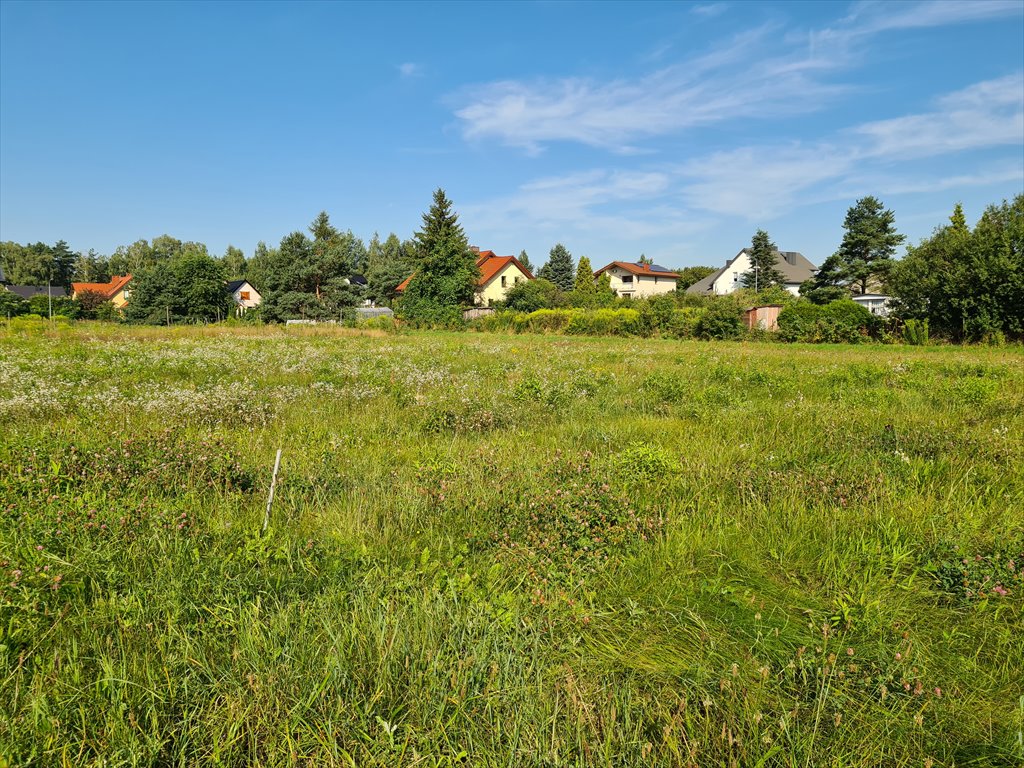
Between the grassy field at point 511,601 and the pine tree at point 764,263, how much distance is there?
74665 millimetres

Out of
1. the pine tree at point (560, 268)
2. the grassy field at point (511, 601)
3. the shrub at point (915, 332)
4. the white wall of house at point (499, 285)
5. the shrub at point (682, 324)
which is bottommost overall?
the grassy field at point (511, 601)

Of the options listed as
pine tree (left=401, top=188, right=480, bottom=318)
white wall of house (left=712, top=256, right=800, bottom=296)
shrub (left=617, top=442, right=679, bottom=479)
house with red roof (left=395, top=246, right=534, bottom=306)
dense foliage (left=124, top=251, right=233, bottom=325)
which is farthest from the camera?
white wall of house (left=712, top=256, right=800, bottom=296)

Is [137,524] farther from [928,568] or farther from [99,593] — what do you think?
[928,568]

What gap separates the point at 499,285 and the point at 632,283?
2600cm

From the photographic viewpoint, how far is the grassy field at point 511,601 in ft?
7.45

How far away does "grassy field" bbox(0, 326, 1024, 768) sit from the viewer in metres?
2.27

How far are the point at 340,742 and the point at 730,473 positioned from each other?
169 inches

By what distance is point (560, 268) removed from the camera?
10488 centimetres

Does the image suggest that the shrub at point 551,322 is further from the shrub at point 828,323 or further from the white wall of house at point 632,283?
the white wall of house at point 632,283

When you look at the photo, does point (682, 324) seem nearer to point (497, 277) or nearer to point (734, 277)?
point (497, 277)

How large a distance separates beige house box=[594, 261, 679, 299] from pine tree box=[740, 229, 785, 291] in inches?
542

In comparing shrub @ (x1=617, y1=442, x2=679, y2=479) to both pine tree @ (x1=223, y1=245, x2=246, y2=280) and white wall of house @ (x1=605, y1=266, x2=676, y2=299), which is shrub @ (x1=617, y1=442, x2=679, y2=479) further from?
pine tree @ (x1=223, y1=245, x2=246, y2=280)

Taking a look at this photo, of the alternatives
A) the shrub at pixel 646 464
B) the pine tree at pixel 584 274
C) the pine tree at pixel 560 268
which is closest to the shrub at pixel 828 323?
the shrub at pixel 646 464

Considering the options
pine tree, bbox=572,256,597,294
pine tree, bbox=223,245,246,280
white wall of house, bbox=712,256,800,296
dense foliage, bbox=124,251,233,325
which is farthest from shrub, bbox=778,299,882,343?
pine tree, bbox=223,245,246,280
